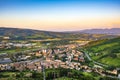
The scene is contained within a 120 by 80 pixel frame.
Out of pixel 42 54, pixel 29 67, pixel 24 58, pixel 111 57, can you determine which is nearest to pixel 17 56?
pixel 24 58

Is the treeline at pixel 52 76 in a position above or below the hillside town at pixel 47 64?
above

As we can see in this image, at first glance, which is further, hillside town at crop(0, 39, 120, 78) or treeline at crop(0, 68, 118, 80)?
hillside town at crop(0, 39, 120, 78)

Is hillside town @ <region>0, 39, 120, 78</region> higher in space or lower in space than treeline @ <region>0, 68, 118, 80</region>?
lower

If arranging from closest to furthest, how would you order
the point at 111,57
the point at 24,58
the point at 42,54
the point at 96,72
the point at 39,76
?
the point at 39,76 → the point at 96,72 → the point at 111,57 → the point at 24,58 → the point at 42,54

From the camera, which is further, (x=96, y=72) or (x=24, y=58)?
(x=24, y=58)

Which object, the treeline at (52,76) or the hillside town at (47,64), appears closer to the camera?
the treeline at (52,76)

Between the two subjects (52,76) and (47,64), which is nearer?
(52,76)

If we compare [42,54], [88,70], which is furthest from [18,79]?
[42,54]

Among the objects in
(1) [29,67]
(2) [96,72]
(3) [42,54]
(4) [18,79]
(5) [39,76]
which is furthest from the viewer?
(3) [42,54]

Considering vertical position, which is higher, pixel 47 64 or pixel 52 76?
pixel 52 76

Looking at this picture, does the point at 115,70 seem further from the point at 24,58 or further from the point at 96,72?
the point at 24,58
